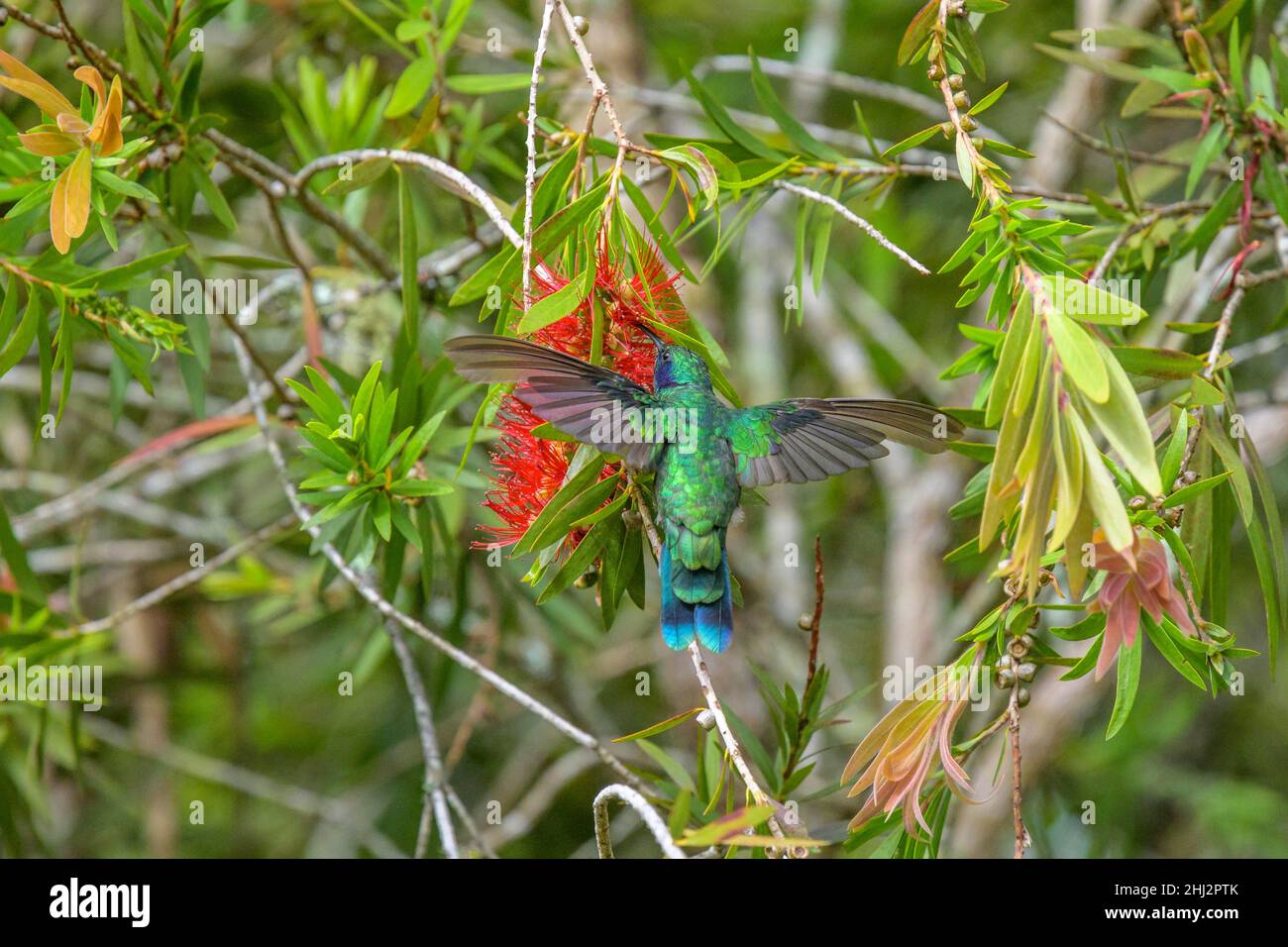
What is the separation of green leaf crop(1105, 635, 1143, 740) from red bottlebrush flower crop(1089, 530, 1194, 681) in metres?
0.08

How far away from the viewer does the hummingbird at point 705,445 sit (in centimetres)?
133

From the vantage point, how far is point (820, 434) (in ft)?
4.96

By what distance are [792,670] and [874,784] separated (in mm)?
1944

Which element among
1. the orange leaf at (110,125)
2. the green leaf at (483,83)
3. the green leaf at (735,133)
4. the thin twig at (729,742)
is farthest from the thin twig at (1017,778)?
the green leaf at (483,83)

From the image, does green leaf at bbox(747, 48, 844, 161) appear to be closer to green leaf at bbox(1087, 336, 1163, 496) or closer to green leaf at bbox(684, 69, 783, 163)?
green leaf at bbox(684, 69, 783, 163)

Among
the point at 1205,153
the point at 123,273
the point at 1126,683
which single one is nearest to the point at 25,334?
the point at 123,273

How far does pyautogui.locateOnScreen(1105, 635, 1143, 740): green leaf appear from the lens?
121cm

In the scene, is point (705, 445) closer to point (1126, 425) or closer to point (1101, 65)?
point (1126, 425)

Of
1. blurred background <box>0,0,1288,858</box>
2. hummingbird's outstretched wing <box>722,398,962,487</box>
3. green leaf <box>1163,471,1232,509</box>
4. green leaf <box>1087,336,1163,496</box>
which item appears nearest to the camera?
green leaf <box>1087,336,1163,496</box>

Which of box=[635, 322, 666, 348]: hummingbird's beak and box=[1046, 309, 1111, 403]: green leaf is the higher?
box=[635, 322, 666, 348]: hummingbird's beak

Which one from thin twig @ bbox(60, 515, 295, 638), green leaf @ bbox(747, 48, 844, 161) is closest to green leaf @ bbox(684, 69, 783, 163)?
green leaf @ bbox(747, 48, 844, 161)

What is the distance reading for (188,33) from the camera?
5.62ft
